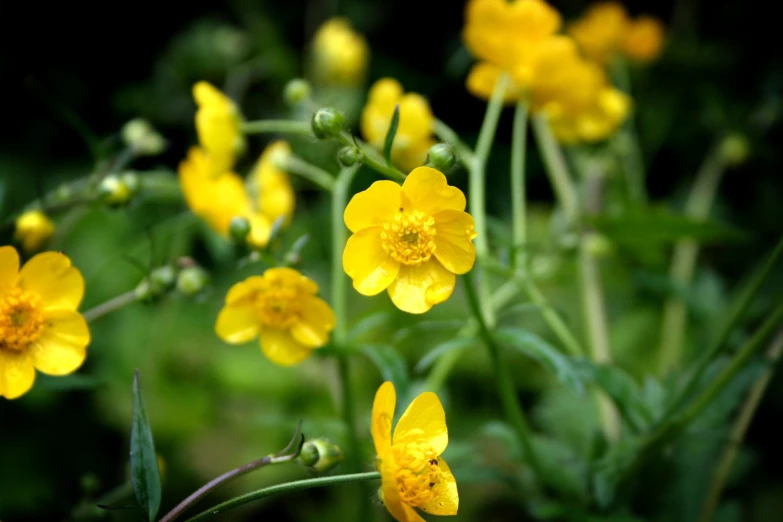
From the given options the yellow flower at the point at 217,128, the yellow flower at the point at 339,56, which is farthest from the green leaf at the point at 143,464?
the yellow flower at the point at 339,56

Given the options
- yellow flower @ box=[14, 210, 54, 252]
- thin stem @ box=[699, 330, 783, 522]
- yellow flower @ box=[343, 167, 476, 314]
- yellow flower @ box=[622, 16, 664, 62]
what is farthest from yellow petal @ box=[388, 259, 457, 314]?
yellow flower @ box=[622, 16, 664, 62]

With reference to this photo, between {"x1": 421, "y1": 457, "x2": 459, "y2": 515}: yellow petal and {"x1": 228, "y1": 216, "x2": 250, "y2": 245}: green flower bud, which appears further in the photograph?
{"x1": 228, "y1": 216, "x2": 250, "y2": 245}: green flower bud

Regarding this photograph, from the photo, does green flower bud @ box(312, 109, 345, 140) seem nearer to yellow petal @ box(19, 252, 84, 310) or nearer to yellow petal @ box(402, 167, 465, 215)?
yellow petal @ box(402, 167, 465, 215)

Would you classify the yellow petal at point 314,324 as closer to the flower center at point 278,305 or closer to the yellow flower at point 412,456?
the flower center at point 278,305

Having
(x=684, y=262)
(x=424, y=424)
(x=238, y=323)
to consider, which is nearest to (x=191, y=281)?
(x=238, y=323)

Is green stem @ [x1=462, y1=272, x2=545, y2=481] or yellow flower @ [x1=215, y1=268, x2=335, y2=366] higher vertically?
yellow flower @ [x1=215, y1=268, x2=335, y2=366]

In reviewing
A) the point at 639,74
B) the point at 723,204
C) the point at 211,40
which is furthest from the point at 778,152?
the point at 211,40
